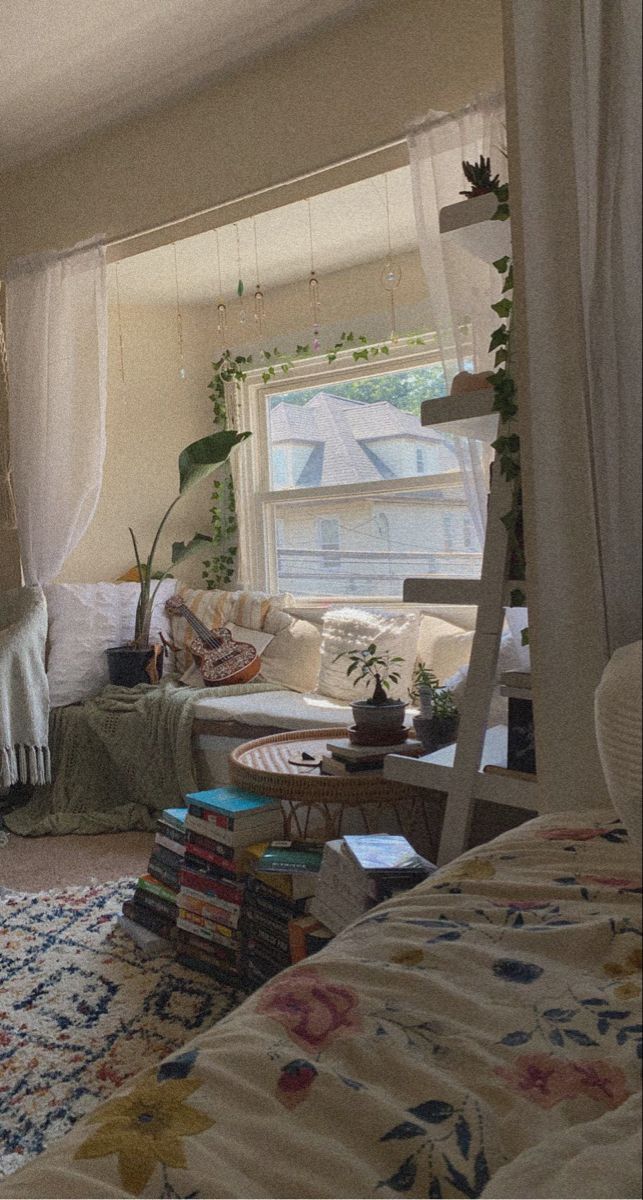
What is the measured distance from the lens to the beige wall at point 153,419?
5.41 meters

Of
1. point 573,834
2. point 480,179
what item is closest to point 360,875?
point 573,834

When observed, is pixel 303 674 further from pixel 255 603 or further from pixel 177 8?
pixel 177 8

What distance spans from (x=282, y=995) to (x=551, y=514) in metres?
1.13

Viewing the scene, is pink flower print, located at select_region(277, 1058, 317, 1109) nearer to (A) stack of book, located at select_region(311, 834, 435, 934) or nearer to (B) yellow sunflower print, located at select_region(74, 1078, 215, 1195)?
(B) yellow sunflower print, located at select_region(74, 1078, 215, 1195)

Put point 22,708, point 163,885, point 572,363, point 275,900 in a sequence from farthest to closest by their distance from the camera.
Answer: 1. point 22,708
2. point 163,885
3. point 275,900
4. point 572,363

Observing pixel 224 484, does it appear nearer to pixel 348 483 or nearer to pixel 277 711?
pixel 348 483

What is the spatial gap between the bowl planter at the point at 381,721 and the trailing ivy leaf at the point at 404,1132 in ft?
6.07

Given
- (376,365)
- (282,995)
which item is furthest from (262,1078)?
(376,365)

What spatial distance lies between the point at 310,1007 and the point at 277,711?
9.93ft

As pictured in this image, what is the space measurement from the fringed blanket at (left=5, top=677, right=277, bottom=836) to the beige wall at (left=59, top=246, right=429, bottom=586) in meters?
1.17

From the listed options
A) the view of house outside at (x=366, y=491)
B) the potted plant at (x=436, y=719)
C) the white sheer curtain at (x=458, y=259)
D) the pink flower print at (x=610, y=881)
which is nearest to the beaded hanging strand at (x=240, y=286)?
the view of house outside at (x=366, y=491)

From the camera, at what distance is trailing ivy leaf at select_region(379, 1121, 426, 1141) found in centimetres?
74

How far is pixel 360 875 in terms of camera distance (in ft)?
6.81

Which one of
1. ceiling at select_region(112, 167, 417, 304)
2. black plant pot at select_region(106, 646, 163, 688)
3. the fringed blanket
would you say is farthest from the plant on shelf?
black plant pot at select_region(106, 646, 163, 688)
